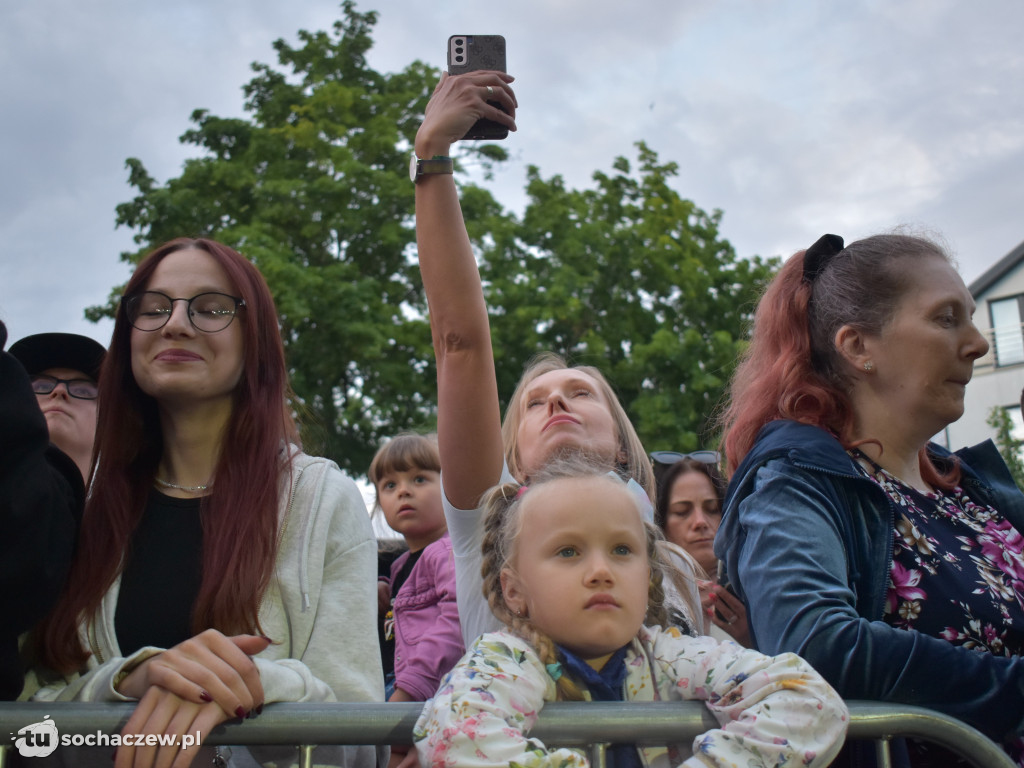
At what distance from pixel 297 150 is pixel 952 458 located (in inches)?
612

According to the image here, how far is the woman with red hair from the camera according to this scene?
6.66 ft

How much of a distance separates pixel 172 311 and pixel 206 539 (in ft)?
2.03

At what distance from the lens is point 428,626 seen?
360 centimetres

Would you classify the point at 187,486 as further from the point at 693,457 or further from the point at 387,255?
the point at 387,255

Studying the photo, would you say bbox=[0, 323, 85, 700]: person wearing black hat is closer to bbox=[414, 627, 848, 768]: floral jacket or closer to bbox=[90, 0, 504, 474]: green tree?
bbox=[414, 627, 848, 768]: floral jacket

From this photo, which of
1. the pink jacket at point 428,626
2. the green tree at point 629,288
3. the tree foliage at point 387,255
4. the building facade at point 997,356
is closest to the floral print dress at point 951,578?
the pink jacket at point 428,626

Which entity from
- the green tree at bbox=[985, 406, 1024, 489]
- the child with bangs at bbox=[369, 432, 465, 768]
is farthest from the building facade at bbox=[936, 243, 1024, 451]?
the child with bangs at bbox=[369, 432, 465, 768]

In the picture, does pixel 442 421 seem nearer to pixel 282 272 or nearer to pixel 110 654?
pixel 110 654

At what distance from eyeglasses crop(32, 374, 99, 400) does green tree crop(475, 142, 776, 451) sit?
1245 cm

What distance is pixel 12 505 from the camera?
193 centimetres

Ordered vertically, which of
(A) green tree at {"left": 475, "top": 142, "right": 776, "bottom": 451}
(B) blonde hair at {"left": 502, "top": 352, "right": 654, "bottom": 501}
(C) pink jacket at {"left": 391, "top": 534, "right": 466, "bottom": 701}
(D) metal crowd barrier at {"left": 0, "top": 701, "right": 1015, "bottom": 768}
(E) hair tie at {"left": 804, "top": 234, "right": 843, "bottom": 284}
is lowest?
(D) metal crowd barrier at {"left": 0, "top": 701, "right": 1015, "bottom": 768}

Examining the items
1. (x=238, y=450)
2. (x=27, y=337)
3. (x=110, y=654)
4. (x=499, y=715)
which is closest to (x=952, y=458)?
(x=499, y=715)

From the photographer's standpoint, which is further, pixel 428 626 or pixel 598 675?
pixel 428 626

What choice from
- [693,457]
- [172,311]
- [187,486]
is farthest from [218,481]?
[693,457]
